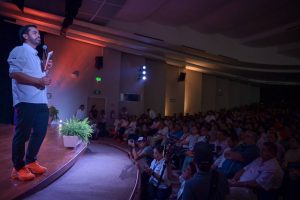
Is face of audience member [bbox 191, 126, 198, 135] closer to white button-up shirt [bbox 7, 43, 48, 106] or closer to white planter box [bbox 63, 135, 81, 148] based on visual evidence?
white planter box [bbox 63, 135, 81, 148]

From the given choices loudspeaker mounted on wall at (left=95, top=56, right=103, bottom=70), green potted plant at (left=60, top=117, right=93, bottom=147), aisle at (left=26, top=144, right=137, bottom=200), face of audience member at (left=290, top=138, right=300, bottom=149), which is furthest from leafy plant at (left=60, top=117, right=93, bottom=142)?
loudspeaker mounted on wall at (left=95, top=56, right=103, bottom=70)

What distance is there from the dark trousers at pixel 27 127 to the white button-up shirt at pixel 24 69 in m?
0.05

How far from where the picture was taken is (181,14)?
28.7ft

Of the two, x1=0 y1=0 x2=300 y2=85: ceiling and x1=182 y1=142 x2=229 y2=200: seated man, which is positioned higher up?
x1=0 y1=0 x2=300 y2=85: ceiling

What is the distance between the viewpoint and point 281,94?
773 inches

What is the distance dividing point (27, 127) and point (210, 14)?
701 centimetres

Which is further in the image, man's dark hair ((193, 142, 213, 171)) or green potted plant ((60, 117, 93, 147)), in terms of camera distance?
green potted plant ((60, 117, 93, 147))

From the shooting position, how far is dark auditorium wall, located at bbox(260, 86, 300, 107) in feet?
61.4

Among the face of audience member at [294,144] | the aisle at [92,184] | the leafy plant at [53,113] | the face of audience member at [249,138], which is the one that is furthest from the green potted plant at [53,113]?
the face of audience member at [294,144]

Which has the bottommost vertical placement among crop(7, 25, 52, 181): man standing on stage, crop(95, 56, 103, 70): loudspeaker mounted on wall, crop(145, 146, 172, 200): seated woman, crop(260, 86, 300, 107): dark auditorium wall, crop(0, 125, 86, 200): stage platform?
crop(145, 146, 172, 200): seated woman

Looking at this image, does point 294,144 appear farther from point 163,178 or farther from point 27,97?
point 27,97

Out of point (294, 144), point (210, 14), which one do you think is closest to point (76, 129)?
point (294, 144)

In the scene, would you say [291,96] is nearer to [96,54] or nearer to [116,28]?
[96,54]

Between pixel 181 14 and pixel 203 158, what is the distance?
7.38 m
